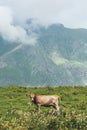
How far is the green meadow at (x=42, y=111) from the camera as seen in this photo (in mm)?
19078

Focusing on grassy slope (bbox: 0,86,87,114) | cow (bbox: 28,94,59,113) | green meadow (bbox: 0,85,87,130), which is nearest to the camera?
green meadow (bbox: 0,85,87,130)

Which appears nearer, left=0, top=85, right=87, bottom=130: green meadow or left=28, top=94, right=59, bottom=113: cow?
left=0, top=85, right=87, bottom=130: green meadow

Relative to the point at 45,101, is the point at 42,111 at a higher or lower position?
lower

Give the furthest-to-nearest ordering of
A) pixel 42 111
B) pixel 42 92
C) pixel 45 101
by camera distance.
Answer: pixel 42 92 → pixel 45 101 → pixel 42 111

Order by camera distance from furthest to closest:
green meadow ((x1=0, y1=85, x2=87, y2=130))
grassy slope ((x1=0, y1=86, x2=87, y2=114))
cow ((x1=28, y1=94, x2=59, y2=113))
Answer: grassy slope ((x1=0, y1=86, x2=87, y2=114)) → cow ((x1=28, y1=94, x2=59, y2=113)) → green meadow ((x1=0, y1=85, x2=87, y2=130))

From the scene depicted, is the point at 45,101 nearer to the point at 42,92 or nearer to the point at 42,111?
the point at 42,111

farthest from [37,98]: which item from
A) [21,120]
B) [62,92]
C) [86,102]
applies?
[21,120]

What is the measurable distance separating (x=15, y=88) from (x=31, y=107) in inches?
502

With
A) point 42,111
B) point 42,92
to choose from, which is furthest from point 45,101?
point 42,92

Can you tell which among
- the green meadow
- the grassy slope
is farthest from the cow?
the grassy slope

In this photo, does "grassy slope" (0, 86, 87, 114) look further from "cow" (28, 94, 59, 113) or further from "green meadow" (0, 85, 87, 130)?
"cow" (28, 94, 59, 113)

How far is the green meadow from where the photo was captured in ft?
62.6

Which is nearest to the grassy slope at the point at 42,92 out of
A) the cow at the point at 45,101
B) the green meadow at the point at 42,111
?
the green meadow at the point at 42,111

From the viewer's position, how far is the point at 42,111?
109 feet
